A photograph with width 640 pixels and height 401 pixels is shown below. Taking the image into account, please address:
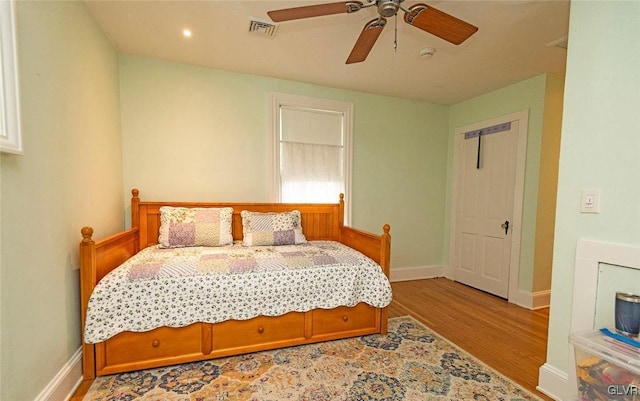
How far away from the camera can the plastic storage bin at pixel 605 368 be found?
1104mm

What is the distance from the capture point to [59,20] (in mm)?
1568

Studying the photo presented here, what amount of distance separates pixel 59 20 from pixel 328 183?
2.58 metres

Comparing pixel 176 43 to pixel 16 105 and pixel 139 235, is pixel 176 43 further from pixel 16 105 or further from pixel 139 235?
pixel 139 235

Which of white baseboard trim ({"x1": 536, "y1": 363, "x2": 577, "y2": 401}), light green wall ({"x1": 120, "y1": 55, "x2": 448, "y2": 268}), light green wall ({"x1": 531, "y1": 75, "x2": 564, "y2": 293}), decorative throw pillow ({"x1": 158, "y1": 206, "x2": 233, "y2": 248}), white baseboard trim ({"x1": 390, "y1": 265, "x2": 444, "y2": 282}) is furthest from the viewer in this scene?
white baseboard trim ({"x1": 390, "y1": 265, "x2": 444, "y2": 282})

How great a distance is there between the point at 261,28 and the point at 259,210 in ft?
5.62

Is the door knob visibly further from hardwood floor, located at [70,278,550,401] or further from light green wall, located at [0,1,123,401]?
light green wall, located at [0,1,123,401]

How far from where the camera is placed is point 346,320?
2195mm

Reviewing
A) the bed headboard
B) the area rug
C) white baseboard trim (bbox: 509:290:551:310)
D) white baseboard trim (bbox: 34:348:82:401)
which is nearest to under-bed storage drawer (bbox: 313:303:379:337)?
the area rug

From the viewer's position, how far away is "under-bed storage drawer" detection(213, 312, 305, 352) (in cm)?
190

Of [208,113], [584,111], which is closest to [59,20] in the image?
[208,113]

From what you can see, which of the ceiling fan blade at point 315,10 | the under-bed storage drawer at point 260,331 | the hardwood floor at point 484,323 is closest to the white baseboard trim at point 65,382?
the under-bed storage drawer at point 260,331

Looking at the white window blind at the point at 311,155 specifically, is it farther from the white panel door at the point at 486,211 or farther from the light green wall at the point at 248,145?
the white panel door at the point at 486,211

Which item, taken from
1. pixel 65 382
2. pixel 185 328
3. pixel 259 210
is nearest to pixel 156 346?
pixel 185 328

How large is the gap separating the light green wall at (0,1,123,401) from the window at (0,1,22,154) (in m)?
0.11
